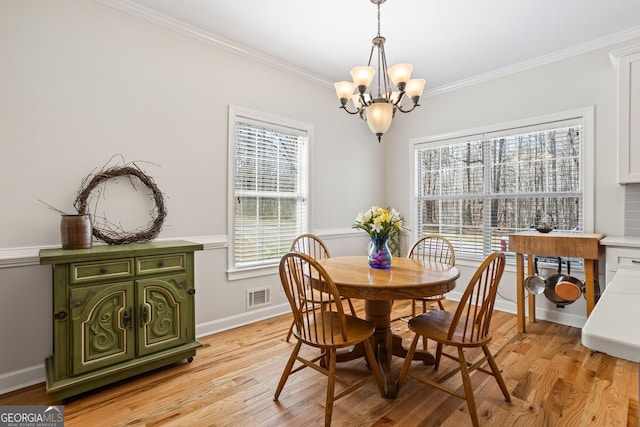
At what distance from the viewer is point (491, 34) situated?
2969 millimetres

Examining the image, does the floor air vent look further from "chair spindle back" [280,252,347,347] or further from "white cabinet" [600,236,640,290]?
"white cabinet" [600,236,640,290]

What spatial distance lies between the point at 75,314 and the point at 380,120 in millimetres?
2341

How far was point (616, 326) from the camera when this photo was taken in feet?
2.49

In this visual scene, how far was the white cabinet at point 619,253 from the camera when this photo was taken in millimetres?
2525

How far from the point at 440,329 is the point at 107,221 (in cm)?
250

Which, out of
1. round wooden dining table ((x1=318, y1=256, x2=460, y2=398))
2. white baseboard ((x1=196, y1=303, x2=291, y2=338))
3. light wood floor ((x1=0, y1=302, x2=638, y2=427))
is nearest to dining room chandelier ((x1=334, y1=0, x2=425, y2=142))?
round wooden dining table ((x1=318, y1=256, x2=460, y2=398))

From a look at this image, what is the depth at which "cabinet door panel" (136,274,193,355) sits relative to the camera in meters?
2.23

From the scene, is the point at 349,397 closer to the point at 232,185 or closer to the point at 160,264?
the point at 160,264

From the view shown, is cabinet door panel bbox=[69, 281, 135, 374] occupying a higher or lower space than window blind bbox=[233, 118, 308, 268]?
lower

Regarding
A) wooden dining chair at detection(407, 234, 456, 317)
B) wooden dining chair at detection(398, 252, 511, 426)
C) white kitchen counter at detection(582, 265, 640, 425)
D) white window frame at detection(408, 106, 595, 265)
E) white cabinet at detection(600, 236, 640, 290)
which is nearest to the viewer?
white kitchen counter at detection(582, 265, 640, 425)

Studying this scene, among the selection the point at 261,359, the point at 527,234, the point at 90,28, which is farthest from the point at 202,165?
the point at 527,234

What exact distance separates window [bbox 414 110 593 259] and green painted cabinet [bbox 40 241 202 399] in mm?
3185

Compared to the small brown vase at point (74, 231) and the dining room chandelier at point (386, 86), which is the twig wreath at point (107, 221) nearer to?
the small brown vase at point (74, 231)

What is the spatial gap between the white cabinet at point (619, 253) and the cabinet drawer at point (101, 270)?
11.9 feet
